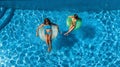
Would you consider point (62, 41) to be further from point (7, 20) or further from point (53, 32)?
point (7, 20)

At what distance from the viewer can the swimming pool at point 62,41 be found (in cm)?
484

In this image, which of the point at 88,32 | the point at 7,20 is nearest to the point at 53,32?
the point at 88,32

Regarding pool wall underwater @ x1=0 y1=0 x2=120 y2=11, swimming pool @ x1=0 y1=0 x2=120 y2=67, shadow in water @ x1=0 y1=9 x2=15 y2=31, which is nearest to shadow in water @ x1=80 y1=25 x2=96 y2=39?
swimming pool @ x1=0 y1=0 x2=120 y2=67

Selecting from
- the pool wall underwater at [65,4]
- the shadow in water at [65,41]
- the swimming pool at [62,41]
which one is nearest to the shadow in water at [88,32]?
the swimming pool at [62,41]

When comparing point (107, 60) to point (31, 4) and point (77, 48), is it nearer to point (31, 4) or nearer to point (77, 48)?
point (77, 48)

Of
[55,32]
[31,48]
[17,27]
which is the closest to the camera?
[55,32]

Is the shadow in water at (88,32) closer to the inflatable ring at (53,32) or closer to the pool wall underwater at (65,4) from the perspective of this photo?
the pool wall underwater at (65,4)

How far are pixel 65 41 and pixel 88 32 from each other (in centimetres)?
48

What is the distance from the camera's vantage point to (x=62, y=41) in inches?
200

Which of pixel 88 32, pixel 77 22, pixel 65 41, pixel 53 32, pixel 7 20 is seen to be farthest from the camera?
pixel 7 20

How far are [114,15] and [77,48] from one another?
42.3 inches

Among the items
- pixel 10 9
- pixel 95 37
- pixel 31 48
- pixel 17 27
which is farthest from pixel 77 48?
pixel 10 9

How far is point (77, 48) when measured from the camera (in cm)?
498

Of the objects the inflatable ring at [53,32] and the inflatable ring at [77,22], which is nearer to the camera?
the inflatable ring at [53,32]
